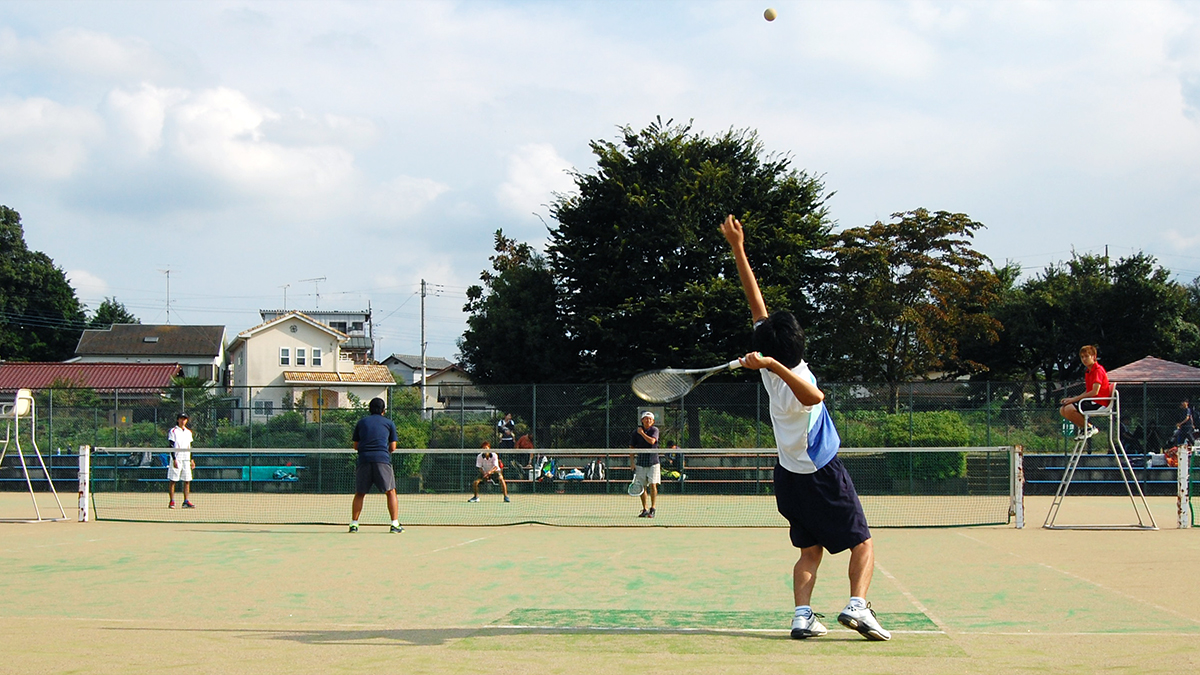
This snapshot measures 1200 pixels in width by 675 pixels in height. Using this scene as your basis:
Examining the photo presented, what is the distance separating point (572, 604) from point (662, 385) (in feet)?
5.45

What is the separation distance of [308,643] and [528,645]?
1.23 m

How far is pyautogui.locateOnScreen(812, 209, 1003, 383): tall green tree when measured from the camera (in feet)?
114

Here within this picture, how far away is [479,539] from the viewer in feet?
42.5

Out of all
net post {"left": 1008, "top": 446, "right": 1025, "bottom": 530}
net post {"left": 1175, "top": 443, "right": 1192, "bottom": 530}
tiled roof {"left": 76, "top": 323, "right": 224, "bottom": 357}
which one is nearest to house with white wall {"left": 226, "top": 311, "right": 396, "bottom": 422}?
tiled roof {"left": 76, "top": 323, "right": 224, "bottom": 357}

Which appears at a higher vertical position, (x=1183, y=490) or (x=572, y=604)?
(x=1183, y=490)

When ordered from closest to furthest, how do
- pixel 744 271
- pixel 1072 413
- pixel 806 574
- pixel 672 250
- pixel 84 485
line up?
1. pixel 806 574
2. pixel 744 271
3. pixel 1072 413
4. pixel 84 485
5. pixel 672 250

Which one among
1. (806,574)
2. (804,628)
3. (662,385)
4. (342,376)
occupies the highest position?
(342,376)

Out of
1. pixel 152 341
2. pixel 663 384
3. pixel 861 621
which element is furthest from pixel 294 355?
pixel 861 621

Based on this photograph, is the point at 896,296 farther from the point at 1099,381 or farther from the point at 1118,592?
the point at 1118,592

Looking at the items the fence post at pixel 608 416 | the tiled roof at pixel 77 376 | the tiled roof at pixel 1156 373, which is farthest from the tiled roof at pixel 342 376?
the tiled roof at pixel 1156 373

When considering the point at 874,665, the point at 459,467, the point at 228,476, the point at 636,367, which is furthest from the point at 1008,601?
the point at 636,367

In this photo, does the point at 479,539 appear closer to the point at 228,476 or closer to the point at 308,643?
the point at 308,643

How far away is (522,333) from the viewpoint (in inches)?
1389

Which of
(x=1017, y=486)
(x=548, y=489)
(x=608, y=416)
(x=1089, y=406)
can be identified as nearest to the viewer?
(x=1089, y=406)
